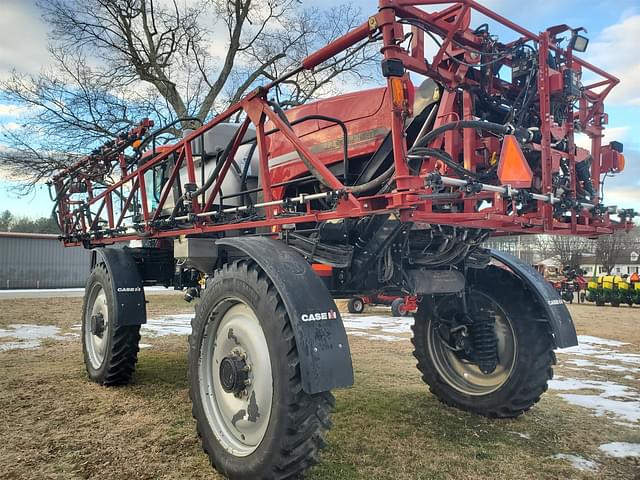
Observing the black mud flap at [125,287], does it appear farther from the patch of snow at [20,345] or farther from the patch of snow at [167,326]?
the patch of snow at [167,326]

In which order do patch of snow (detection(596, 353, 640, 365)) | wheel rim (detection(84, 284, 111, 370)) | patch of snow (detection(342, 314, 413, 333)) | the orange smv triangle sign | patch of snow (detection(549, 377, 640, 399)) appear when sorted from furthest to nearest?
1. patch of snow (detection(342, 314, 413, 333))
2. patch of snow (detection(596, 353, 640, 365))
3. wheel rim (detection(84, 284, 111, 370))
4. patch of snow (detection(549, 377, 640, 399))
5. the orange smv triangle sign

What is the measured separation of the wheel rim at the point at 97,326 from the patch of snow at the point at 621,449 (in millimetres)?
4656

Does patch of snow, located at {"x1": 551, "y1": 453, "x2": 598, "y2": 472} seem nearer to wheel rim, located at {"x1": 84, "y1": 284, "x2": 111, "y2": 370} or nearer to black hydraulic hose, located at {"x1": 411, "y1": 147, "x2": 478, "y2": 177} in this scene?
black hydraulic hose, located at {"x1": 411, "y1": 147, "x2": 478, "y2": 177}

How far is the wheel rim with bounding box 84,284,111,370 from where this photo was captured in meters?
5.75

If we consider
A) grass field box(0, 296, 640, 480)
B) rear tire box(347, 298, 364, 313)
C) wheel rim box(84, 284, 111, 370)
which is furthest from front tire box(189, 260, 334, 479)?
rear tire box(347, 298, 364, 313)

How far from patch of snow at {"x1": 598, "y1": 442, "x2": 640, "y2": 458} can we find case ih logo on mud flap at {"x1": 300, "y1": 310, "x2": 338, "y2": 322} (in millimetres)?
2323

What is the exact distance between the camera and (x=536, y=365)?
4332mm

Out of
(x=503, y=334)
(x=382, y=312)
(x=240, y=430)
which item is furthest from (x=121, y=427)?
(x=382, y=312)

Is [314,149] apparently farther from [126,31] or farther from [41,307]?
[126,31]

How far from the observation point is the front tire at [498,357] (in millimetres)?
4367

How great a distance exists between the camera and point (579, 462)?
3.56 m

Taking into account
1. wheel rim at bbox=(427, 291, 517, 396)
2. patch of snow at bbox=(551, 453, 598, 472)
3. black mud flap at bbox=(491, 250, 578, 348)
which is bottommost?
patch of snow at bbox=(551, 453, 598, 472)

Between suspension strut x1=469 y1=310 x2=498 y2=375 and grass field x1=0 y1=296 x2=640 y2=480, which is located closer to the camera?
grass field x1=0 y1=296 x2=640 y2=480

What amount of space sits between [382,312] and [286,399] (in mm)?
12249
